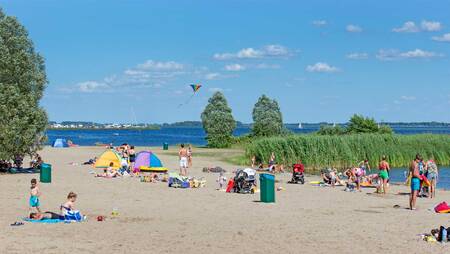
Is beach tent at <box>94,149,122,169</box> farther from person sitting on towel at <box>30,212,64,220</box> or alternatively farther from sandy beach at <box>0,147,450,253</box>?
person sitting on towel at <box>30,212,64,220</box>

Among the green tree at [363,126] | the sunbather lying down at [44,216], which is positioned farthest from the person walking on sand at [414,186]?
the green tree at [363,126]

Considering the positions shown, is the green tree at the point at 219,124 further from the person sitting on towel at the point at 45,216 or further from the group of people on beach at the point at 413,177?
the person sitting on towel at the point at 45,216

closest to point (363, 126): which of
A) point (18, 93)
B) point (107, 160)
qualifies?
point (107, 160)

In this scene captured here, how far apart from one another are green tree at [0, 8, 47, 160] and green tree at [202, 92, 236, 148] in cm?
3357

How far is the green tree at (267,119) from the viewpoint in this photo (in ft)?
229

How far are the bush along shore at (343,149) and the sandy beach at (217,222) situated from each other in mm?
14396

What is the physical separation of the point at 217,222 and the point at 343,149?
27835 millimetres

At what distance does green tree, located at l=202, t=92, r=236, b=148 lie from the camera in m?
66.7

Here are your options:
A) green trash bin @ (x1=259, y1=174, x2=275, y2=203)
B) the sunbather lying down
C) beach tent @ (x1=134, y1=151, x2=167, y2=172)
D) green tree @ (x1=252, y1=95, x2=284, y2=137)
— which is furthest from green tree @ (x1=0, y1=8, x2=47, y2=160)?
green tree @ (x1=252, y1=95, x2=284, y2=137)

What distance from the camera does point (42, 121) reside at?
3400cm

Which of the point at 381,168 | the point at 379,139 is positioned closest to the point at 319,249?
the point at 381,168

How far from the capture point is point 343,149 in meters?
44.5

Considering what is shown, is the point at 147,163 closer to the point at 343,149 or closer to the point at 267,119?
the point at 343,149

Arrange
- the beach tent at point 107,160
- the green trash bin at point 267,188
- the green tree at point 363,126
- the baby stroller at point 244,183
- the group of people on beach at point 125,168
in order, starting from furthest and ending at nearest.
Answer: the green tree at point 363,126 → the beach tent at point 107,160 → the group of people on beach at point 125,168 → the baby stroller at point 244,183 → the green trash bin at point 267,188
